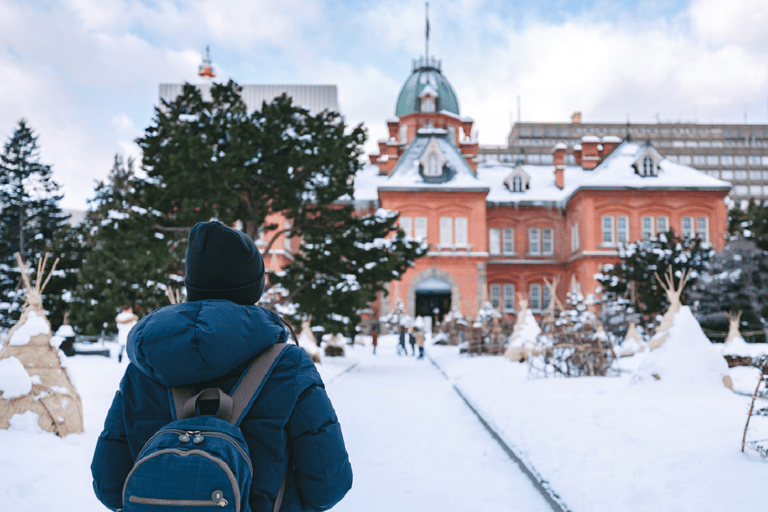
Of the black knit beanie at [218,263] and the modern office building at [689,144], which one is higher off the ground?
the modern office building at [689,144]

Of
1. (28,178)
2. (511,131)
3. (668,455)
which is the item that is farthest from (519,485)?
(511,131)

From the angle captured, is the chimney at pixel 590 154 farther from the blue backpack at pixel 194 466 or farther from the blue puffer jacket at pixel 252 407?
the blue backpack at pixel 194 466

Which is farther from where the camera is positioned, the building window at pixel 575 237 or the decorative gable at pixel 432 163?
the building window at pixel 575 237

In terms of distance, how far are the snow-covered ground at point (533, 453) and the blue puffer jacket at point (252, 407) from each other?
9.43ft

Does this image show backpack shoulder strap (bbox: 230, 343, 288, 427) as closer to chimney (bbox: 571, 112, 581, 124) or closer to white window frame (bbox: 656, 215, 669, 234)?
white window frame (bbox: 656, 215, 669, 234)

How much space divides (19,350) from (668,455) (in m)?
6.29

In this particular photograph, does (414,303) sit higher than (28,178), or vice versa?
(28,178)

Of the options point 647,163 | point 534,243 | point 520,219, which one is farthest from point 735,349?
point 520,219

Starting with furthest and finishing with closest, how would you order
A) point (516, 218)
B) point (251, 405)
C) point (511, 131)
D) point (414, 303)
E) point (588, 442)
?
1. point (511, 131)
2. point (516, 218)
3. point (414, 303)
4. point (588, 442)
5. point (251, 405)

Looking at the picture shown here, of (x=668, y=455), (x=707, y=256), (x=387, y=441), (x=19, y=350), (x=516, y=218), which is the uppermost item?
(x=516, y=218)

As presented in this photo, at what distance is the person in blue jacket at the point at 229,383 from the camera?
73.3 inches

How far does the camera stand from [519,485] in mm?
5668

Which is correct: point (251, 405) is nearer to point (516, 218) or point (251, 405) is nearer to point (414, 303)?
point (414, 303)


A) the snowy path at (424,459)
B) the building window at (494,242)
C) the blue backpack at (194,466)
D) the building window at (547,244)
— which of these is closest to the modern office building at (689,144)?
the building window at (547,244)
